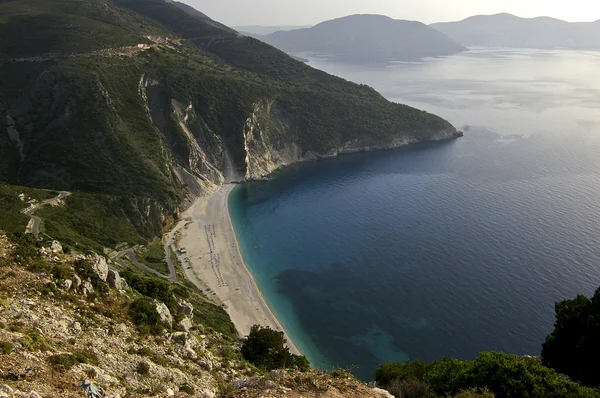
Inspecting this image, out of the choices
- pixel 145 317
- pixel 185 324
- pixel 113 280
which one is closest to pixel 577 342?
pixel 185 324

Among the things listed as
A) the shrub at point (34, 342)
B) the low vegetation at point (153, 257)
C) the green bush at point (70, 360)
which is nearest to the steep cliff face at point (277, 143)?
the low vegetation at point (153, 257)

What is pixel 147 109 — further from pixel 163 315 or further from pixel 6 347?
pixel 6 347

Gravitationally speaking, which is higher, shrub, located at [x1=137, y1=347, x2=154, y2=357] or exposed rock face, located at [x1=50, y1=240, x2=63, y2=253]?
exposed rock face, located at [x1=50, y1=240, x2=63, y2=253]

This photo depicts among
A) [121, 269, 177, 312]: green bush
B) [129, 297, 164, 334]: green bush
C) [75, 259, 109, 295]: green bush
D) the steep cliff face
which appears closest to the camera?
[129, 297, 164, 334]: green bush

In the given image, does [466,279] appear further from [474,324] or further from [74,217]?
[74,217]

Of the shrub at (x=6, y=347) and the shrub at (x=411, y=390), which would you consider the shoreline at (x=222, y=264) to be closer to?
the shrub at (x=411, y=390)

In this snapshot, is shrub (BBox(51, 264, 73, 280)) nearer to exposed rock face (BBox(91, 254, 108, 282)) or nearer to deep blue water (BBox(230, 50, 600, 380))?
exposed rock face (BBox(91, 254, 108, 282))

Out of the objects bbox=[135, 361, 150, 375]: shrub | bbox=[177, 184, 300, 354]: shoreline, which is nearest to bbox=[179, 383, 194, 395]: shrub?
bbox=[135, 361, 150, 375]: shrub
